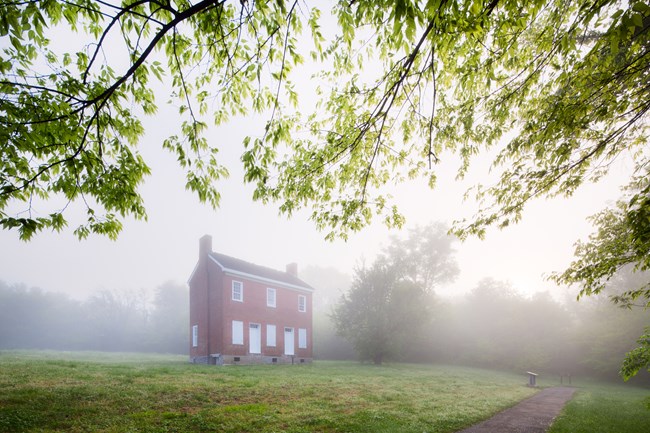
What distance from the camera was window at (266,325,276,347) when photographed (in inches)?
1153

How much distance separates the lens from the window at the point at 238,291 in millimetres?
27562

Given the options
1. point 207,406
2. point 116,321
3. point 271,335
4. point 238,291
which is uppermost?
point 238,291

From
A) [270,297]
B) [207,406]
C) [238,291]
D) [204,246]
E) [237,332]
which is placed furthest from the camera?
[270,297]

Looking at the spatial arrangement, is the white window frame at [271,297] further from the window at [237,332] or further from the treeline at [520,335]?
the treeline at [520,335]

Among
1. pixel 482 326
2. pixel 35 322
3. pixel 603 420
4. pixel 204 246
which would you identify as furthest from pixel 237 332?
pixel 35 322

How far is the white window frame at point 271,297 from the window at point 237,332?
342cm

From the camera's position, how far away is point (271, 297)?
101 ft

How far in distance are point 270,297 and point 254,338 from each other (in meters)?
3.77

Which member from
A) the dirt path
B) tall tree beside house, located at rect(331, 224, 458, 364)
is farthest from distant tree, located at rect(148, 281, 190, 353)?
the dirt path

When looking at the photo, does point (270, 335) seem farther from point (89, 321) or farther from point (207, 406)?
point (89, 321)

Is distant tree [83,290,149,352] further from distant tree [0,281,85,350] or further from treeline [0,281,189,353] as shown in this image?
distant tree [0,281,85,350]

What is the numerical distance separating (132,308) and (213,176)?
3565 inches

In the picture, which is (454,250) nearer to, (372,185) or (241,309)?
(241,309)

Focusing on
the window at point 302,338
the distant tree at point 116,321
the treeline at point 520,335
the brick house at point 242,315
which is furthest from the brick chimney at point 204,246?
the distant tree at point 116,321
